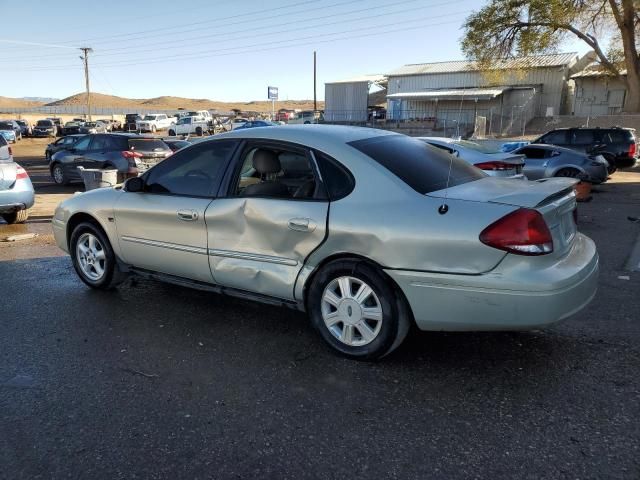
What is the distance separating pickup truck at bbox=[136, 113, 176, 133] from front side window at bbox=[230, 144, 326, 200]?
47.9 meters

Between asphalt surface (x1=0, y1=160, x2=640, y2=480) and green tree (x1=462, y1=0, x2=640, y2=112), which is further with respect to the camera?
green tree (x1=462, y1=0, x2=640, y2=112)

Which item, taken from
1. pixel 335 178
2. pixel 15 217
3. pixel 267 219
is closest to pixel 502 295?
pixel 335 178

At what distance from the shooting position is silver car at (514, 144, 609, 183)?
1363 cm

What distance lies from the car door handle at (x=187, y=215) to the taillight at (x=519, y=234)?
2.31 metres

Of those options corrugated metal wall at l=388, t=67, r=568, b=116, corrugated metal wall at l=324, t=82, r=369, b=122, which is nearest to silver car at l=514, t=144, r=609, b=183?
corrugated metal wall at l=388, t=67, r=568, b=116

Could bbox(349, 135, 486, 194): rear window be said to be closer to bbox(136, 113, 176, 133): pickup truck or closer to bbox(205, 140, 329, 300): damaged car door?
bbox(205, 140, 329, 300): damaged car door

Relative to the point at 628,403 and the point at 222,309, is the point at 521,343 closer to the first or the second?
the point at 628,403

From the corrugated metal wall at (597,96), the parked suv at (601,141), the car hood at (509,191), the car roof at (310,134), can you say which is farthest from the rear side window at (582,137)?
the corrugated metal wall at (597,96)

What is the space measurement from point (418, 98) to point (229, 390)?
138 ft

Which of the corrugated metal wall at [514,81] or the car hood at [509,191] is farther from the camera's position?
the corrugated metal wall at [514,81]

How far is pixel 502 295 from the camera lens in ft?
10.4

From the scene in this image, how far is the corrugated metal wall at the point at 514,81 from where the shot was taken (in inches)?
1606

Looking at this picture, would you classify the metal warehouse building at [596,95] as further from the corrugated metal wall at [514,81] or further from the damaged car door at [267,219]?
the damaged car door at [267,219]

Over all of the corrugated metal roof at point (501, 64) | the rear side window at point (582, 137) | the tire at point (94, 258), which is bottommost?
the tire at point (94, 258)
